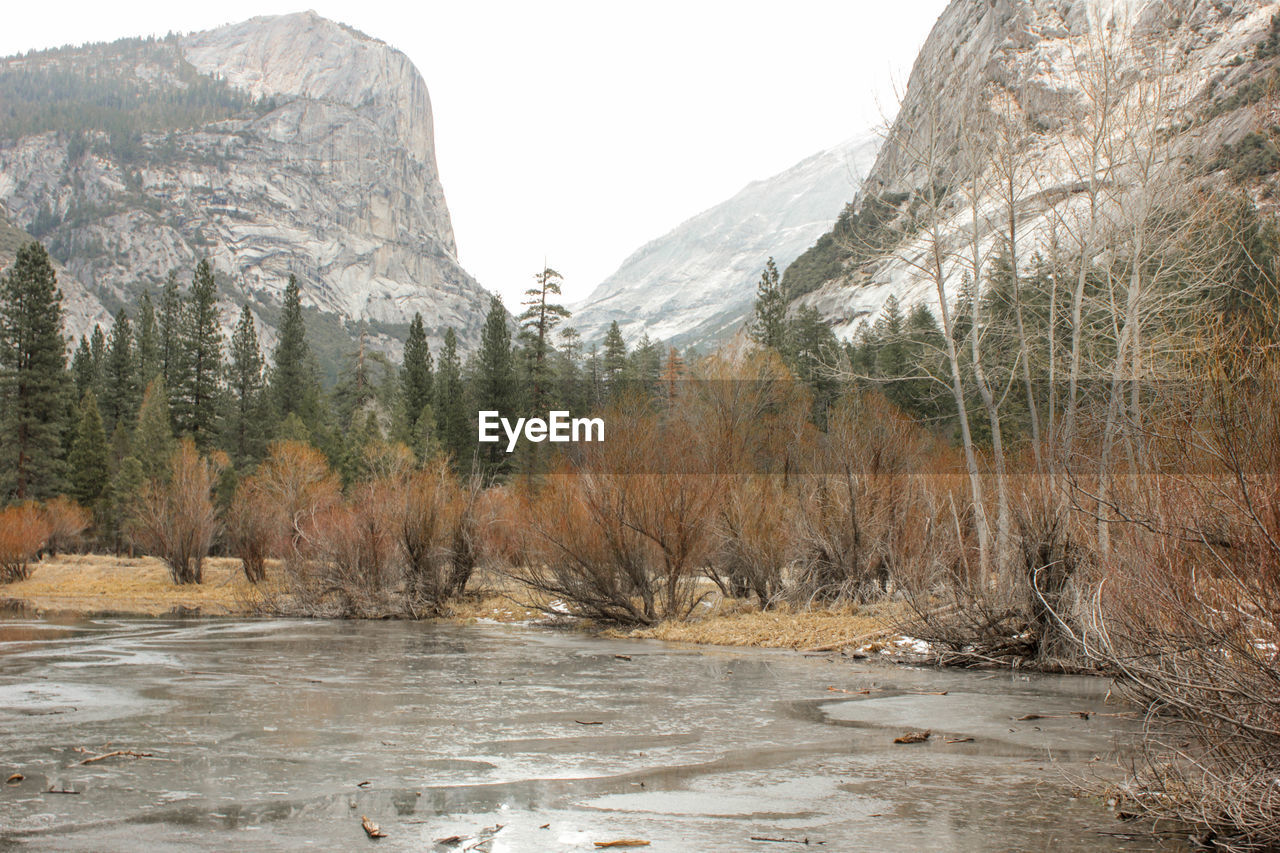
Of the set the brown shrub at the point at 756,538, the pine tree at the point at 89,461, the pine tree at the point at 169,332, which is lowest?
the brown shrub at the point at 756,538

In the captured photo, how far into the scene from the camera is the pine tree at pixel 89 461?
60.3m

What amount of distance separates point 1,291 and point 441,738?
6511cm

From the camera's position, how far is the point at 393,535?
27438 millimetres

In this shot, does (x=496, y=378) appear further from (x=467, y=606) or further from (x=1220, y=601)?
(x=1220, y=601)

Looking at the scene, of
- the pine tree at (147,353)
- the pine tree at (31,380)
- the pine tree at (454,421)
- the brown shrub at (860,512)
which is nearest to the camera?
the brown shrub at (860,512)

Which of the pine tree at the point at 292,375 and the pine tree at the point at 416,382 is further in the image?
the pine tree at the point at 292,375

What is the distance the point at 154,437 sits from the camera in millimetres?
59062

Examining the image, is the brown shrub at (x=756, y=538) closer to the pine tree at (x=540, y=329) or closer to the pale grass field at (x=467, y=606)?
the pale grass field at (x=467, y=606)

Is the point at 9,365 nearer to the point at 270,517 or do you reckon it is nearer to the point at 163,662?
the point at 270,517

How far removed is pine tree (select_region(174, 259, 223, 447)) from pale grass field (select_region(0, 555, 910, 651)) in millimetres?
18228

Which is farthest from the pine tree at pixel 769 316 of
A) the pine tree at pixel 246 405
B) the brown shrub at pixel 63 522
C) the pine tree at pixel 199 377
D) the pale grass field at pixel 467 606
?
the brown shrub at pixel 63 522

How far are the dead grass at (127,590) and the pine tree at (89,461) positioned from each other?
13.8 meters

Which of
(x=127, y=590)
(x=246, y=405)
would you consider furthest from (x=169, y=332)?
(x=127, y=590)

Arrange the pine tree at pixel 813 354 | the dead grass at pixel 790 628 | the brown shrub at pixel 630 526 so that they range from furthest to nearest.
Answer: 1. the pine tree at pixel 813 354
2. the brown shrub at pixel 630 526
3. the dead grass at pixel 790 628
